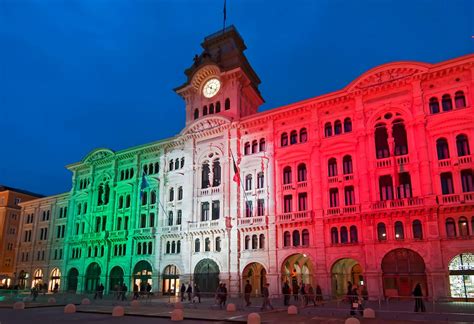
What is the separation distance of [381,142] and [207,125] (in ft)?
69.4

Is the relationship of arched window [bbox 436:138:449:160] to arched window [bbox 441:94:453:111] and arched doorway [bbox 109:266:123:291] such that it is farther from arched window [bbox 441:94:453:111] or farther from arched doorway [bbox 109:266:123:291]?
arched doorway [bbox 109:266:123:291]

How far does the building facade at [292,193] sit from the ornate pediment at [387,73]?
105mm

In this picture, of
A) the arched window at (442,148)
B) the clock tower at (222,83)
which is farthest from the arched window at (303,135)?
the arched window at (442,148)

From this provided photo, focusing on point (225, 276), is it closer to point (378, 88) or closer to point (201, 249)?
point (201, 249)

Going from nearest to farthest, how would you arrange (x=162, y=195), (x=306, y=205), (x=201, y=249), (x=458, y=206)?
(x=458, y=206), (x=306, y=205), (x=201, y=249), (x=162, y=195)

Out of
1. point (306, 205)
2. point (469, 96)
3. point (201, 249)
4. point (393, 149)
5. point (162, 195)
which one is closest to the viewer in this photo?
point (469, 96)

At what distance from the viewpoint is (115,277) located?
5338 cm

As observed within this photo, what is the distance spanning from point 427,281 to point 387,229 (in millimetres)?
5216

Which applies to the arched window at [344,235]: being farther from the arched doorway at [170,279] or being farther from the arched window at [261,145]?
the arched doorway at [170,279]

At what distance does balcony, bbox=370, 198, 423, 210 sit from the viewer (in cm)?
3469

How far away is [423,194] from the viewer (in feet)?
114

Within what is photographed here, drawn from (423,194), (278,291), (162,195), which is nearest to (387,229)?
(423,194)

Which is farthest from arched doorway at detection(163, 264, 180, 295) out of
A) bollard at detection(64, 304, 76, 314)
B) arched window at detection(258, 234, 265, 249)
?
bollard at detection(64, 304, 76, 314)

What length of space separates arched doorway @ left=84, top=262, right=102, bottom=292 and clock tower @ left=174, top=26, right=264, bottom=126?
2391cm
